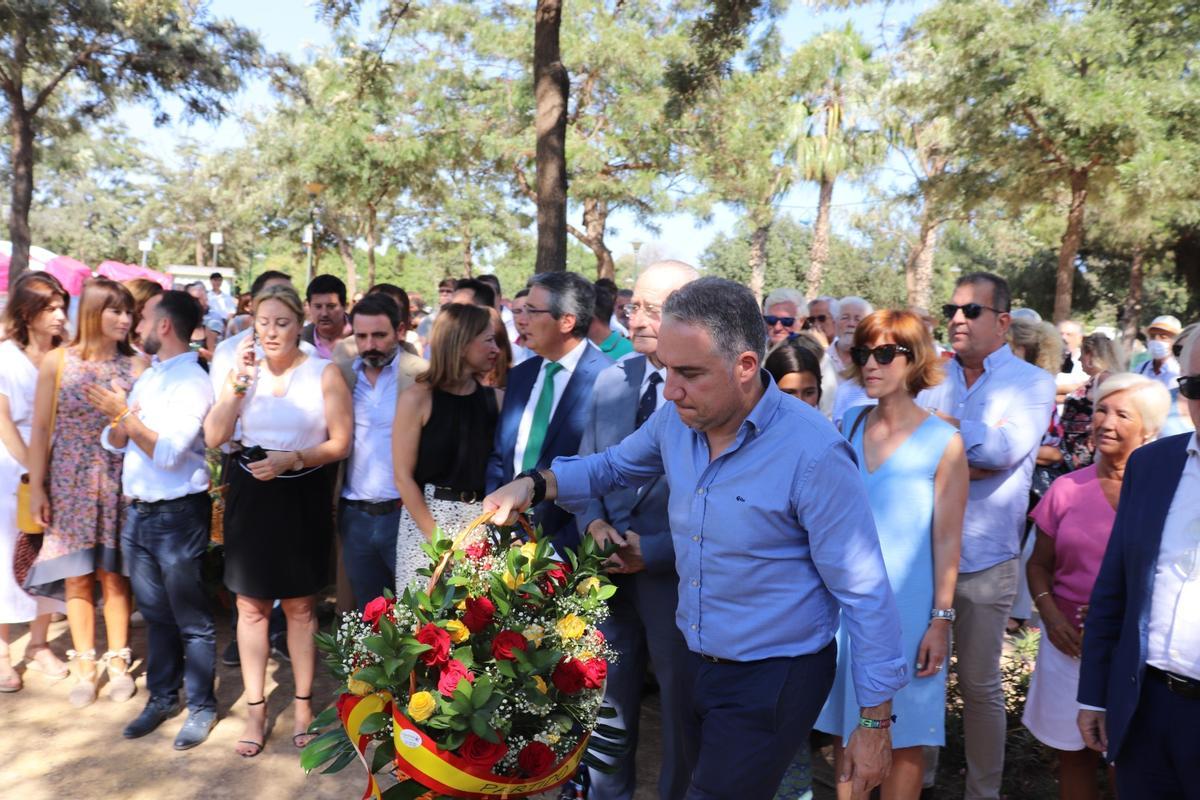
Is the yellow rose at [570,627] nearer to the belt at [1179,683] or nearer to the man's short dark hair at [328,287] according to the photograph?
the belt at [1179,683]

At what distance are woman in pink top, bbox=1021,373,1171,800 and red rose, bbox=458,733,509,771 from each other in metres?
2.42

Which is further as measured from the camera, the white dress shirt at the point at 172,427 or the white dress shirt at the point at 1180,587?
the white dress shirt at the point at 172,427

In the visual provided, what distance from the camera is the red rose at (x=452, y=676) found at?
2541mm

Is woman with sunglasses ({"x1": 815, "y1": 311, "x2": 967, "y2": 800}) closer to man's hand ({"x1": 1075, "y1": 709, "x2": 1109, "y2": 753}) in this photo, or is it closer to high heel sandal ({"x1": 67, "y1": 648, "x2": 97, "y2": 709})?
man's hand ({"x1": 1075, "y1": 709, "x2": 1109, "y2": 753})

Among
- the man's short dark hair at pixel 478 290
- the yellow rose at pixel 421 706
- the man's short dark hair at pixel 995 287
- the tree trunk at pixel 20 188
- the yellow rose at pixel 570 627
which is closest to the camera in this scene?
the yellow rose at pixel 421 706

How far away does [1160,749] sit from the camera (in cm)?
263

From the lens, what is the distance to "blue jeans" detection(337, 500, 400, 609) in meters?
4.89

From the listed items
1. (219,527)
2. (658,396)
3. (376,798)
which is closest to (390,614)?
(376,798)

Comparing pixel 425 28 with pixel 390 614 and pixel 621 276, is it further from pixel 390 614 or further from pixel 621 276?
pixel 621 276

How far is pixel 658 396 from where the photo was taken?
397 centimetres

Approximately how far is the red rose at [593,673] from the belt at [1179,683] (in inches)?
59.8

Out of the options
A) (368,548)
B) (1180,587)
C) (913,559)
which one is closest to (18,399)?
(368,548)

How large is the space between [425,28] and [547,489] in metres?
20.1

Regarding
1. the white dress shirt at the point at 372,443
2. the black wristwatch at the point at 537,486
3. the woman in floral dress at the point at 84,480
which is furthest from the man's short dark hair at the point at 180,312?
the black wristwatch at the point at 537,486
